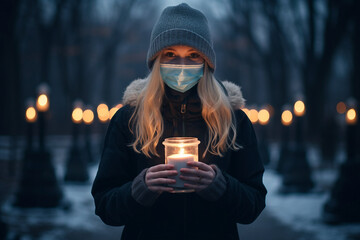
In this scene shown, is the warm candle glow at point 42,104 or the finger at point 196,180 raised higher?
the warm candle glow at point 42,104

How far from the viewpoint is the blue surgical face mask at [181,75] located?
85.2 inches

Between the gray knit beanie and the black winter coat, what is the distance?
0.90 ft

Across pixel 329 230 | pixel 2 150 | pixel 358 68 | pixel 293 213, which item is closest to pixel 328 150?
pixel 358 68

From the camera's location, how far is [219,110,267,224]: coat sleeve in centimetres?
198

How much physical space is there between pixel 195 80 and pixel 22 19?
1551 centimetres

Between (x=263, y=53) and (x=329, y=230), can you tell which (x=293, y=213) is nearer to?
(x=329, y=230)

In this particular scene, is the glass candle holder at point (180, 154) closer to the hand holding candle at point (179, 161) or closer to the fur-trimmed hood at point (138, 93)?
the hand holding candle at point (179, 161)

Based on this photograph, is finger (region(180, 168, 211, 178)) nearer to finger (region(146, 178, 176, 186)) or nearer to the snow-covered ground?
finger (region(146, 178, 176, 186))

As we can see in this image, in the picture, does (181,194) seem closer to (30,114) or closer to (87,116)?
(30,114)

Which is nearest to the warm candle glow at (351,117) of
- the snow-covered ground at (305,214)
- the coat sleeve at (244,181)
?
the snow-covered ground at (305,214)

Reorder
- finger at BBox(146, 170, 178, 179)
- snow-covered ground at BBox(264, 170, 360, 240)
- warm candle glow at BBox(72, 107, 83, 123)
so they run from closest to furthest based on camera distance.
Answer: finger at BBox(146, 170, 178, 179) → snow-covered ground at BBox(264, 170, 360, 240) → warm candle glow at BBox(72, 107, 83, 123)

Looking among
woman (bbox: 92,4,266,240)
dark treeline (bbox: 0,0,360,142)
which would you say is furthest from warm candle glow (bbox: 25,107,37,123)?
woman (bbox: 92,4,266,240)

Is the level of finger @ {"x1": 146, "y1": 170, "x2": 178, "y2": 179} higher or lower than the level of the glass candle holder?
lower

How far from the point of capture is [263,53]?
67.9 ft
